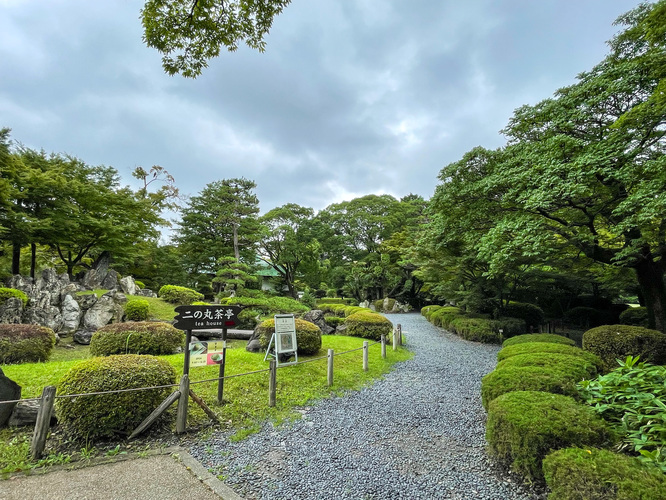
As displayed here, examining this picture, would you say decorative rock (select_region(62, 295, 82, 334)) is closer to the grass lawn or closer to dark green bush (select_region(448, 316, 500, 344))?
the grass lawn

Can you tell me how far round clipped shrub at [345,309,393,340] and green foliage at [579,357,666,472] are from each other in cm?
704

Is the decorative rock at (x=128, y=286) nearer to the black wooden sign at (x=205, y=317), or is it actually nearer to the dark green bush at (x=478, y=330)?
the black wooden sign at (x=205, y=317)

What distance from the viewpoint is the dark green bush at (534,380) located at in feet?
11.4

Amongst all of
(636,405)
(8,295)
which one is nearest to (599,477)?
(636,405)

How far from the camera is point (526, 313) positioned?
41.5 feet

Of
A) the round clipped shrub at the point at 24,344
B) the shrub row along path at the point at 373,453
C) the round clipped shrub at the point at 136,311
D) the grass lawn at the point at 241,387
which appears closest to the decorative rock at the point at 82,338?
the grass lawn at the point at 241,387

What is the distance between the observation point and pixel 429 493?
270 centimetres

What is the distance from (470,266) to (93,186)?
1804 cm

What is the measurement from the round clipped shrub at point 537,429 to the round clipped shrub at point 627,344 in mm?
4018

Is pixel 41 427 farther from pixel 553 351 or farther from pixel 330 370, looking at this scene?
pixel 553 351

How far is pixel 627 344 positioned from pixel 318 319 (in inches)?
333

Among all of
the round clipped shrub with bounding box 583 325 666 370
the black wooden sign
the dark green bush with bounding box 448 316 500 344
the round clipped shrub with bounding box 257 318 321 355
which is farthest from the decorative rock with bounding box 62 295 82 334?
the round clipped shrub with bounding box 583 325 666 370

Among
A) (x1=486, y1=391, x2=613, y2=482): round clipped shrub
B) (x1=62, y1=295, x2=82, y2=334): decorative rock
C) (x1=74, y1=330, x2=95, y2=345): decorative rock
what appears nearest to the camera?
(x1=486, y1=391, x2=613, y2=482): round clipped shrub

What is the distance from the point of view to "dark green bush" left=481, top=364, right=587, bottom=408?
3482mm
